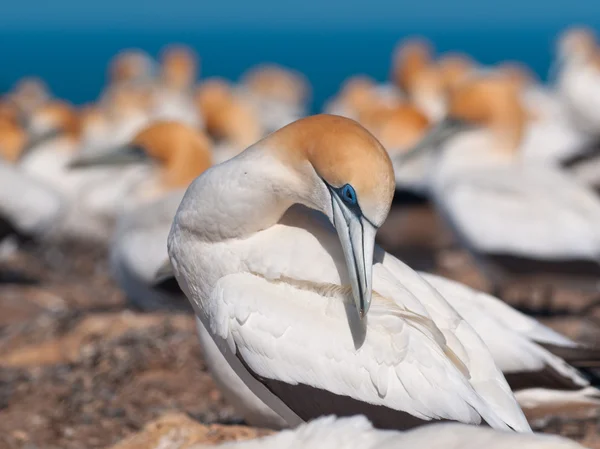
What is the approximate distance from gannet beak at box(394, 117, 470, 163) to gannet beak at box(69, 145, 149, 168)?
91.6 inches

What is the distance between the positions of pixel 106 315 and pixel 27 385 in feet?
4.63

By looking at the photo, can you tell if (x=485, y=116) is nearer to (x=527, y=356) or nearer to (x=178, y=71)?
(x=527, y=356)

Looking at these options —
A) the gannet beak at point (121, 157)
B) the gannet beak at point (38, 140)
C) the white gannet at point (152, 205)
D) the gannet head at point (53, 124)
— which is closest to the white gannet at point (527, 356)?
the white gannet at point (152, 205)

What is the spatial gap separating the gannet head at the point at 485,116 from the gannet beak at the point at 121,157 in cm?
233

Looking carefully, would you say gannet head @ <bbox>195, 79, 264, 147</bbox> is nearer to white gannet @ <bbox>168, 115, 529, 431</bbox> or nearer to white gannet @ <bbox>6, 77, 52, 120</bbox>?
white gannet @ <bbox>168, 115, 529, 431</bbox>

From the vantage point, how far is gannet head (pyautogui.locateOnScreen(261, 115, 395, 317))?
11.0 feet

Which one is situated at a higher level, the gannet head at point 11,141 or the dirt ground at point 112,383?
the gannet head at point 11,141

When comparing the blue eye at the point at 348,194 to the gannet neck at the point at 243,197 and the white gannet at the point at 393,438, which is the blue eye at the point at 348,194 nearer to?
the gannet neck at the point at 243,197

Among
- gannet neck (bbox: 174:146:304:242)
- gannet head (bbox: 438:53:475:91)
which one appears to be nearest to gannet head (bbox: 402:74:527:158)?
gannet neck (bbox: 174:146:304:242)

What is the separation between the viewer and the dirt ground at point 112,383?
15.8ft

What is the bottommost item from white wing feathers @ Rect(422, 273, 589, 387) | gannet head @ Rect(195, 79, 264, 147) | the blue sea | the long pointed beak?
white wing feathers @ Rect(422, 273, 589, 387)

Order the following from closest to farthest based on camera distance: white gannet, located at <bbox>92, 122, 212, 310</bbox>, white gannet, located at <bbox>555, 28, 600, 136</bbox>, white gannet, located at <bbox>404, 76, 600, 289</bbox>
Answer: white gannet, located at <bbox>92, 122, 212, 310</bbox> < white gannet, located at <bbox>404, 76, 600, 289</bbox> < white gannet, located at <bbox>555, 28, 600, 136</bbox>

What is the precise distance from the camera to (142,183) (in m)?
7.89

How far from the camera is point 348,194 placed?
341cm
